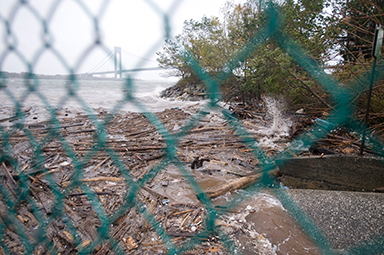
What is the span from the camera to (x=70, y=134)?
169 inches

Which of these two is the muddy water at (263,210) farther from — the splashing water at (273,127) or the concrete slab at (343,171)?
the splashing water at (273,127)

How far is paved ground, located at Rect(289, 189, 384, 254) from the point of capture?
1.33 metres

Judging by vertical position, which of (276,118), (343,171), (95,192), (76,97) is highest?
(76,97)

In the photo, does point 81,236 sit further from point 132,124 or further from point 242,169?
point 132,124

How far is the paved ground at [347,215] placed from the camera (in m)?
1.33

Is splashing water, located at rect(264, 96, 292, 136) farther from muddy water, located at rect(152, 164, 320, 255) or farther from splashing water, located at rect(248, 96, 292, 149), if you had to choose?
muddy water, located at rect(152, 164, 320, 255)

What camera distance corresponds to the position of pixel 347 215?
148 centimetres

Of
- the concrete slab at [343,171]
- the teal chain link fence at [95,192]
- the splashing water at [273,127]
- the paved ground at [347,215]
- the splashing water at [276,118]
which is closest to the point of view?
the teal chain link fence at [95,192]

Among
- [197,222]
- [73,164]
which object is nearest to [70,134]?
[73,164]

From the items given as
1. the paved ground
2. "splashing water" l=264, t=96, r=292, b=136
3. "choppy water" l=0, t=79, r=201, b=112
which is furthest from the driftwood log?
"splashing water" l=264, t=96, r=292, b=136

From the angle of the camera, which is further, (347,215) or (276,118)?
(276,118)

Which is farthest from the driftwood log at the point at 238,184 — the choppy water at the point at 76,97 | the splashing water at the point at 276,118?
the splashing water at the point at 276,118

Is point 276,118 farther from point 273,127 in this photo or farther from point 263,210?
point 263,210

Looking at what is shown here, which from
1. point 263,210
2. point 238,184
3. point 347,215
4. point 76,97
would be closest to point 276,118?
point 238,184
